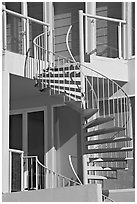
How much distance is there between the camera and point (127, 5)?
1377 cm

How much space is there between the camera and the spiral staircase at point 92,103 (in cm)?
1216

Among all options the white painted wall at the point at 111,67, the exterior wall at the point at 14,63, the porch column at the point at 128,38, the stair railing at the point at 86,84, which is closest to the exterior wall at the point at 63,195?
the stair railing at the point at 86,84

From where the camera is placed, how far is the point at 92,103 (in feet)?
43.7

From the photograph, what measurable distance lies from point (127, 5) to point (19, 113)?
3.15 metres

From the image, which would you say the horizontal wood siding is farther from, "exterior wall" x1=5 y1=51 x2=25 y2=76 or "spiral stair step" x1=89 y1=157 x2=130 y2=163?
"spiral stair step" x1=89 y1=157 x2=130 y2=163

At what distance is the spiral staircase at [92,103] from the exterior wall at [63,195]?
172cm

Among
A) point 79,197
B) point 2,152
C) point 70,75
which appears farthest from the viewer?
point 70,75

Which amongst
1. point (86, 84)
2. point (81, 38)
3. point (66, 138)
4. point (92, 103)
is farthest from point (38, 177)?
point (81, 38)

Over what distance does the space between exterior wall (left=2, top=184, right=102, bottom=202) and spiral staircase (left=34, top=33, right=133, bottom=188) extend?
1724mm

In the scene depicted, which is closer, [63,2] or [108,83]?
[108,83]

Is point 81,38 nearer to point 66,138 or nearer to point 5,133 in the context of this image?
point 66,138

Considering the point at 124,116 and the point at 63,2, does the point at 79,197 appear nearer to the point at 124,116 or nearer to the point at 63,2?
the point at 124,116

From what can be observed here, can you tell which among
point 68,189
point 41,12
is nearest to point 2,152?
point 68,189

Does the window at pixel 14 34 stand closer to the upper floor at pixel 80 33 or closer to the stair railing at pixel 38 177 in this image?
the upper floor at pixel 80 33
